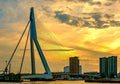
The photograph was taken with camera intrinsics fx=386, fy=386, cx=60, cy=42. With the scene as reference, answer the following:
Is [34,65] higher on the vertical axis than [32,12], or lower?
lower

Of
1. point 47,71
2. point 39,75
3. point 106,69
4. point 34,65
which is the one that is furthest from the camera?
point 106,69

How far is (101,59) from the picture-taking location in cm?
18338

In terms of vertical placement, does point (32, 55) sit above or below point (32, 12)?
below

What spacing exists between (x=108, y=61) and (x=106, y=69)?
12.9 ft

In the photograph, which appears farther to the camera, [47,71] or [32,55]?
[47,71]

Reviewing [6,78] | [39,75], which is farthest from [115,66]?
[39,75]

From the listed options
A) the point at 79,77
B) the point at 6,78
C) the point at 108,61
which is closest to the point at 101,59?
the point at 108,61

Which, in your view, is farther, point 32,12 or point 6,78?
point 6,78

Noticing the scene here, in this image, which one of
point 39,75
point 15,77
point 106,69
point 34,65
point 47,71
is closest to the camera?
point 34,65

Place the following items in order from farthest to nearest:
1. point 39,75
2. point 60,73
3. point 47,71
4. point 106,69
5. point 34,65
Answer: point 106,69 < point 60,73 < point 39,75 < point 47,71 < point 34,65

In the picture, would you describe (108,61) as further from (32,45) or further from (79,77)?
(32,45)

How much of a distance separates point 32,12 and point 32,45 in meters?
7.34

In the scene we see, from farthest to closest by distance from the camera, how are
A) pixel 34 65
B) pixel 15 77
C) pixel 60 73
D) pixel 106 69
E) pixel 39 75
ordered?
1. pixel 106 69
2. pixel 60 73
3. pixel 15 77
4. pixel 39 75
5. pixel 34 65

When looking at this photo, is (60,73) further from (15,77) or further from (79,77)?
(15,77)
